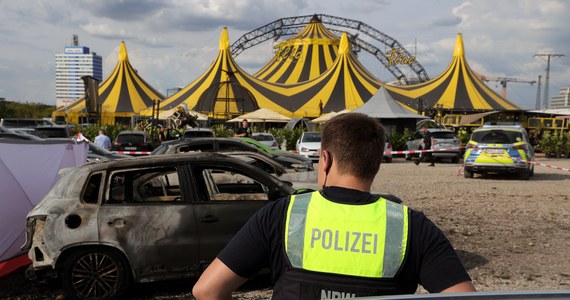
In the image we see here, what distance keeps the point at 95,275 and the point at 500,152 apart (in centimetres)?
1307

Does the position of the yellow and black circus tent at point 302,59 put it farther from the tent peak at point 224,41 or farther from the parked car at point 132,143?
the parked car at point 132,143

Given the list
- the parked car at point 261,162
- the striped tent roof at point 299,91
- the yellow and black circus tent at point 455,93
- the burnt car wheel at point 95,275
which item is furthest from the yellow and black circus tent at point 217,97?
the burnt car wheel at point 95,275

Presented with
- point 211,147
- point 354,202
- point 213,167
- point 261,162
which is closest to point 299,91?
point 211,147

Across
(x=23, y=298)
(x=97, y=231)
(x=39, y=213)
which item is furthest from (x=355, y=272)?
(x=23, y=298)

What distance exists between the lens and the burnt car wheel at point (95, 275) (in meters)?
5.19

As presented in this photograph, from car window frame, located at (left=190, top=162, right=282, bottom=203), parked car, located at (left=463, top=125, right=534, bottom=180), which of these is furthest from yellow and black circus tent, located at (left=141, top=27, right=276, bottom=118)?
car window frame, located at (left=190, top=162, right=282, bottom=203)

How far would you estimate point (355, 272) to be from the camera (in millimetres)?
1697

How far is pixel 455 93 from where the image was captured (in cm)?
4284

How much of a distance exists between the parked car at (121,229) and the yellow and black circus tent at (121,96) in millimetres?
41786

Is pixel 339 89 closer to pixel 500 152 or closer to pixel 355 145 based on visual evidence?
pixel 500 152

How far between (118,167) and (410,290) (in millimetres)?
4261

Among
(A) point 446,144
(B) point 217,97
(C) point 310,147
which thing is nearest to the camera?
(C) point 310,147

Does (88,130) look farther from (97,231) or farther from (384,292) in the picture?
(384,292)

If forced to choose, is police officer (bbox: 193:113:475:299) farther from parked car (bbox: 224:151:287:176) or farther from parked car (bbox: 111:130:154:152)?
parked car (bbox: 111:130:154:152)
